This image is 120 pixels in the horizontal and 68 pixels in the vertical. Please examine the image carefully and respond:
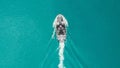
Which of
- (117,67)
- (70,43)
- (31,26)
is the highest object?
(31,26)

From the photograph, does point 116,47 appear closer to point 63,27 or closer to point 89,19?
point 89,19

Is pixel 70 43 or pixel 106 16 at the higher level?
pixel 106 16

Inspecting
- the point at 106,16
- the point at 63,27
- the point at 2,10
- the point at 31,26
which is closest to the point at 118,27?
the point at 106,16

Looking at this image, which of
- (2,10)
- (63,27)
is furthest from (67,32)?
(2,10)

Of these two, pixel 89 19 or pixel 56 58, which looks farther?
pixel 89 19

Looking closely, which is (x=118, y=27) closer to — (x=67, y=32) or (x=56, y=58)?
(x=67, y=32)

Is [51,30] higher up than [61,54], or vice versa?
[51,30]
